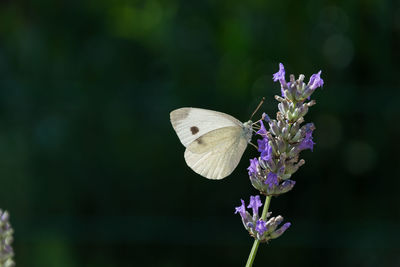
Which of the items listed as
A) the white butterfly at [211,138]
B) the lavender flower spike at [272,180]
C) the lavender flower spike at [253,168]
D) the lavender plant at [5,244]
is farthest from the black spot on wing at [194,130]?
the lavender plant at [5,244]

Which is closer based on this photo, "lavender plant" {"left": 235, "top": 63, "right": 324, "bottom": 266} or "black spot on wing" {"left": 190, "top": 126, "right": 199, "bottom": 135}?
"lavender plant" {"left": 235, "top": 63, "right": 324, "bottom": 266}

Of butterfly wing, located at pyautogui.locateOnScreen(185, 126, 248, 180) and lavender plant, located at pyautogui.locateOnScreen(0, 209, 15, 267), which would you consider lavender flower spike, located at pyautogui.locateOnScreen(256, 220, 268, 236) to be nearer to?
butterfly wing, located at pyautogui.locateOnScreen(185, 126, 248, 180)

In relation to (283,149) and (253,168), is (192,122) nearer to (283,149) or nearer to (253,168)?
(253,168)

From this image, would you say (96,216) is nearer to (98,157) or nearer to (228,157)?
(98,157)

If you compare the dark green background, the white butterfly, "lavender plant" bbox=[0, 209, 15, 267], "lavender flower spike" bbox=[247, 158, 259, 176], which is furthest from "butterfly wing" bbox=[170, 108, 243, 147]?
the dark green background

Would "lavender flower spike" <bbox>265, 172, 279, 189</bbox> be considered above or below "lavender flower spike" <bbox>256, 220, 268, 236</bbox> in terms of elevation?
above

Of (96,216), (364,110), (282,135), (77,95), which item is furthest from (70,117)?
(282,135)

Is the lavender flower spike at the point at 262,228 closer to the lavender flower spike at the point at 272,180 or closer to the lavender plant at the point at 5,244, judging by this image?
the lavender flower spike at the point at 272,180
